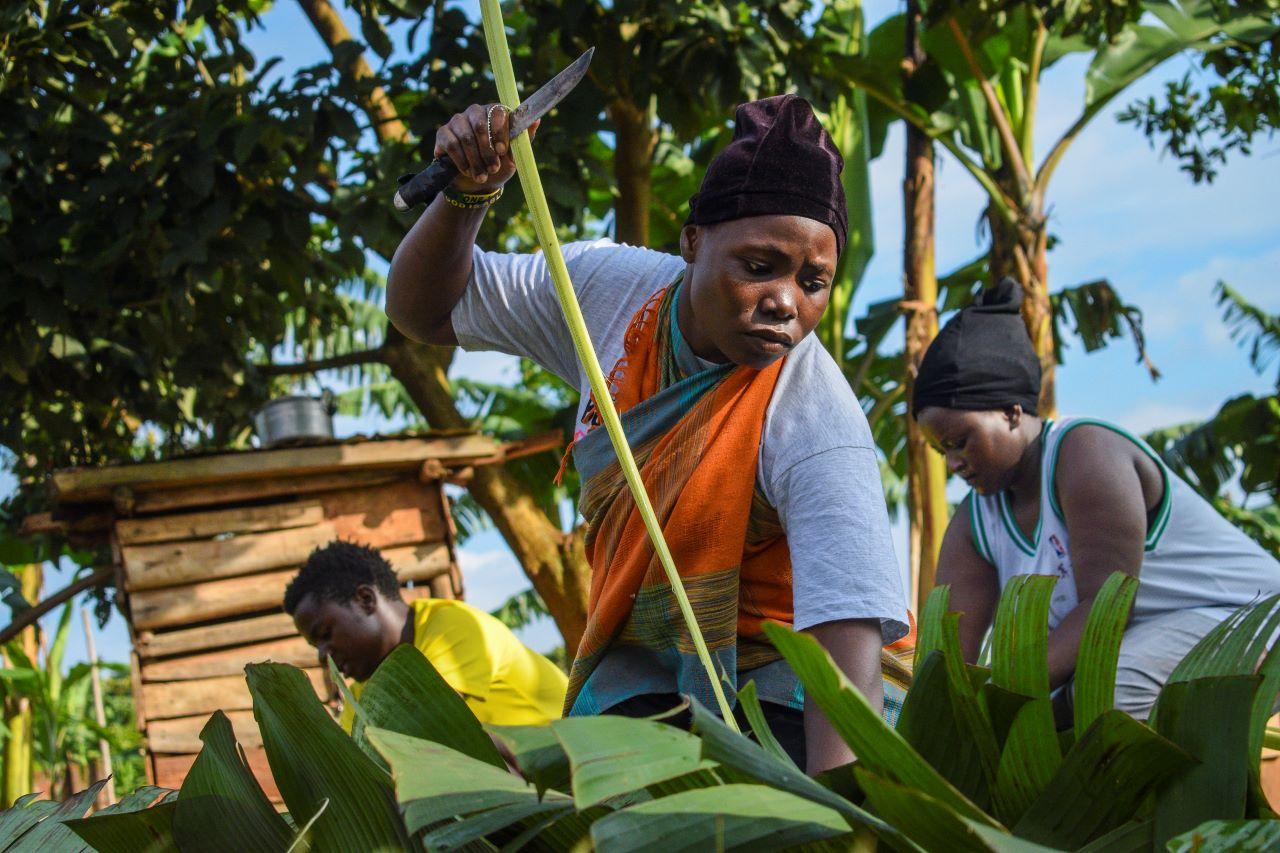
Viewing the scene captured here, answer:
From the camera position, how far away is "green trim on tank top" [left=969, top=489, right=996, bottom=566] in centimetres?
288

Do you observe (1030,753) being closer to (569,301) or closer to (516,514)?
(569,301)

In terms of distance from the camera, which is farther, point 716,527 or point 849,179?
point 849,179

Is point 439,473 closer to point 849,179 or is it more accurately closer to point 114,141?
point 114,141

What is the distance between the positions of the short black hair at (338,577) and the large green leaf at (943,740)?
3440 millimetres

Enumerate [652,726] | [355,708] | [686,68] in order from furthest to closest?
[686,68] → [355,708] → [652,726]

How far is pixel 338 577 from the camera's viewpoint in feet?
13.8

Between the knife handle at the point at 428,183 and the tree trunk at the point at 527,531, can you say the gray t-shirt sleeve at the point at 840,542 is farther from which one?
the tree trunk at the point at 527,531

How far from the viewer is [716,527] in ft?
5.42

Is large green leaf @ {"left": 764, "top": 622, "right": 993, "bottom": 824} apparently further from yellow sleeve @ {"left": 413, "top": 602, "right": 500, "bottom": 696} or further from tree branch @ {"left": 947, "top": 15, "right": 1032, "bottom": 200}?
tree branch @ {"left": 947, "top": 15, "right": 1032, "bottom": 200}

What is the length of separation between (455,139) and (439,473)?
4.57 meters

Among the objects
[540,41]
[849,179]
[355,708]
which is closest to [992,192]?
[849,179]

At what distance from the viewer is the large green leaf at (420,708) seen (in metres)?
0.90

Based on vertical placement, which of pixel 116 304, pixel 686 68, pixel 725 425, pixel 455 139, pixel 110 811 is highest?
pixel 686 68

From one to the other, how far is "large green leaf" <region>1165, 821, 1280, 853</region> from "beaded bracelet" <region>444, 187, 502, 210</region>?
1142 mm
